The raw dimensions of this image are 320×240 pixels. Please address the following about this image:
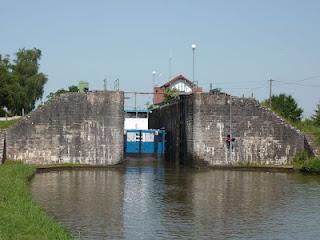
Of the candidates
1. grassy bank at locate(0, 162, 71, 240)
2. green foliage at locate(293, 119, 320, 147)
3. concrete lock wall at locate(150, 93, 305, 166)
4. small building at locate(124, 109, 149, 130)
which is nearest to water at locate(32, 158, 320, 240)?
grassy bank at locate(0, 162, 71, 240)

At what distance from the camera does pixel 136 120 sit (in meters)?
51.7

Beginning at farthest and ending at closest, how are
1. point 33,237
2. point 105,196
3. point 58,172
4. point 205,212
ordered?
1. point 58,172
2. point 105,196
3. point 205,212
4. point 33,237

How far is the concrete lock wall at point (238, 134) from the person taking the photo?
33.6 metres

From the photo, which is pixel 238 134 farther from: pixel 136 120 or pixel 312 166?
pixel 136 120

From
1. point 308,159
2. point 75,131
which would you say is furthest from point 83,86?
point 308,159

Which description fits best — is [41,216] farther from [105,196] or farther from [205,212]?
[105,196]

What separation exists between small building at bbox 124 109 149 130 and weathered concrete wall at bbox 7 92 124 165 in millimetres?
16175

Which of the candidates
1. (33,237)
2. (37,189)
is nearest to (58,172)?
(37,189)

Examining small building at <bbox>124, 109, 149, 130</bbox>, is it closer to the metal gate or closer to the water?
the metal gate

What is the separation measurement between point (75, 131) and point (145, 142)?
11942 mm

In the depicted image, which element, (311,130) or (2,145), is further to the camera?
(311,130)

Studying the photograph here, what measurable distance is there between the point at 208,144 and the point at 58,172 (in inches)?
354

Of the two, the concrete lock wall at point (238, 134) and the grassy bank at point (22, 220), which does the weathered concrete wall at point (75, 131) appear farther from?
the grassy bank at point (22, 220)

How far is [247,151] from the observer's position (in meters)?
33.8
